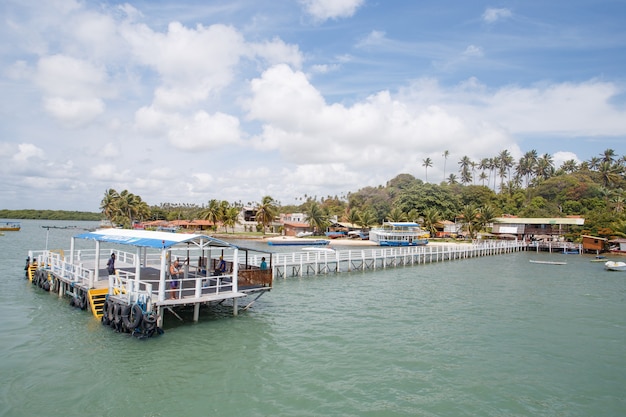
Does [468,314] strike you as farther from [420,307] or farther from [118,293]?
[118,293]

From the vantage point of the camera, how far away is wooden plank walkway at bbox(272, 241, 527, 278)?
37.8 m

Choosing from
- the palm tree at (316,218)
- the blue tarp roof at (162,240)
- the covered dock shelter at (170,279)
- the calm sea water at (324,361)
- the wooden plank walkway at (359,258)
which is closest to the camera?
the calm sea water at (324,361)

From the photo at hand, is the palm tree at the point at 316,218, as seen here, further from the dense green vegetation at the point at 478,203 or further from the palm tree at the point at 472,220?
the palm tree at the point at 472,220

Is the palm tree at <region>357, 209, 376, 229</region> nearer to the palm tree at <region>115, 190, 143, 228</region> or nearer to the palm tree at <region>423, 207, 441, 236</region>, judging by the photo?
the palm tree at <region>423, 207, 441, 236</region>

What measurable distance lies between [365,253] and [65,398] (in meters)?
37.2

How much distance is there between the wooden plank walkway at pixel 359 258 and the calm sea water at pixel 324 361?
414 inches

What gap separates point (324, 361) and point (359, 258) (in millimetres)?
29531

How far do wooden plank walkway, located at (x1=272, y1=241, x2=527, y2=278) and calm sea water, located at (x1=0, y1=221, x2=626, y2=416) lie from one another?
1051 cm

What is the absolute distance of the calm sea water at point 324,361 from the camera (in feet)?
40.9

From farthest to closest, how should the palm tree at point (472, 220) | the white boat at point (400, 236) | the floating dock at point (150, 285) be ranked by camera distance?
the palm tree at point (472, 220), the white boat at point (400, 236), the floating dock at point (150, 285)

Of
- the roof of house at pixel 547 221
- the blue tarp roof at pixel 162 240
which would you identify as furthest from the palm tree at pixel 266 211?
the blue tarp roof at pixel 162 240

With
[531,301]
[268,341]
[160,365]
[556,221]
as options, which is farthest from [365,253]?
[556,221]

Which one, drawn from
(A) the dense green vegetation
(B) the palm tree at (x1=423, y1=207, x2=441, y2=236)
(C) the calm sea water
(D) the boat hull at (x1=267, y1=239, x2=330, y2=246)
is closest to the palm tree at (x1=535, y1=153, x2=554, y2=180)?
(A) the dense green vegetation

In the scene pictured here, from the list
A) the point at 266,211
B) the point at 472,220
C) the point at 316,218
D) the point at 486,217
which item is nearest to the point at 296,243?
the point at 266,211
